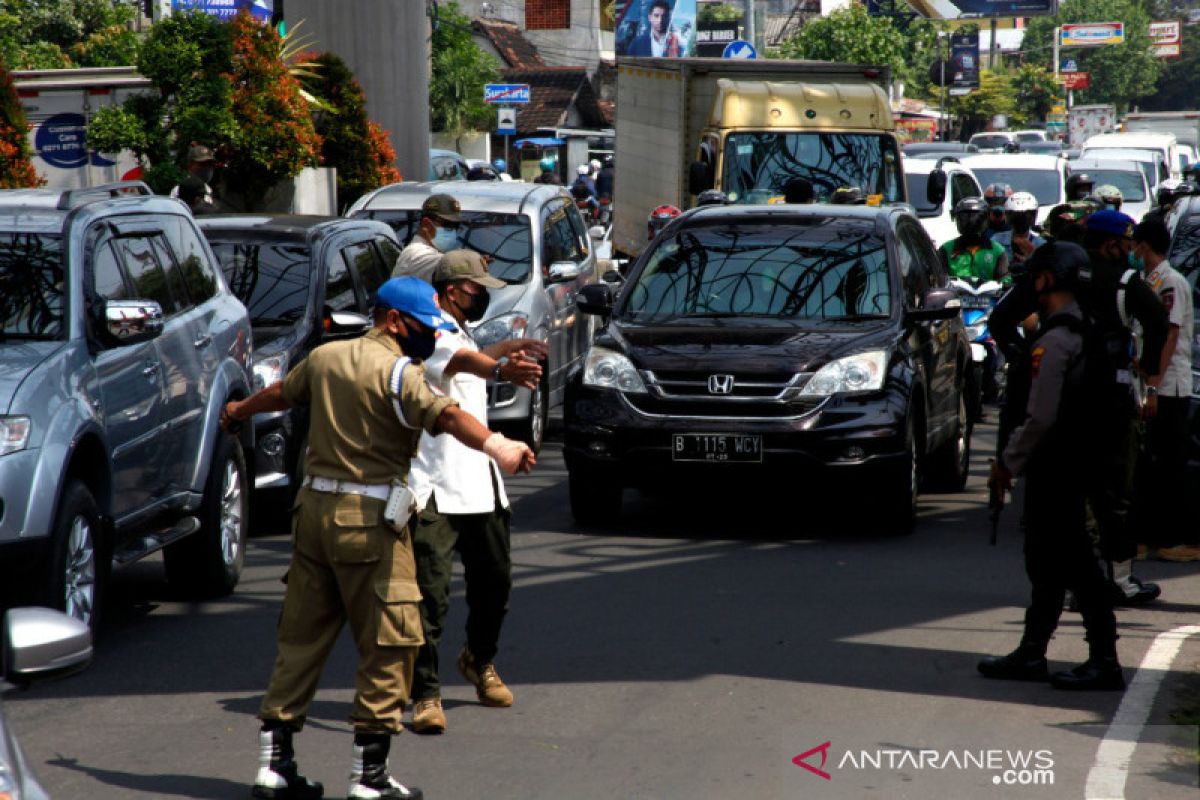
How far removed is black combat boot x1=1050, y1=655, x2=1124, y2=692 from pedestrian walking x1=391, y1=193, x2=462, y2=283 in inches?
118

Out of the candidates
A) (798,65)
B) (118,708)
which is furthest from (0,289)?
(798,65)

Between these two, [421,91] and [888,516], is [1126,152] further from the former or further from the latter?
[888,516]

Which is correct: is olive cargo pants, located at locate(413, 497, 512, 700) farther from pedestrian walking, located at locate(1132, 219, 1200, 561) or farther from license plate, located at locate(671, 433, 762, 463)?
pedestrian walking, located at locate(1132, 219, 1200, 561)

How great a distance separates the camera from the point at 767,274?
11258 mm

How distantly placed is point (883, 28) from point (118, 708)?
A: 201ft

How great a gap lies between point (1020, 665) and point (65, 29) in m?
39.7

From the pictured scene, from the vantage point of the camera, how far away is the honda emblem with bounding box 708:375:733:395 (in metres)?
10.3

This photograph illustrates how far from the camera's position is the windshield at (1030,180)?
2806 cm

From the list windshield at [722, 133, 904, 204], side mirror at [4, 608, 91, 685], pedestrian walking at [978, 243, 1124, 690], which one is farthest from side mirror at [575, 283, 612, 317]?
windshield at [722, 133, 904, 204]

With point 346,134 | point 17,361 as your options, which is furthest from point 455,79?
point 17,361

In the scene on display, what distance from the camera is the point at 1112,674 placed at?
23.9ft

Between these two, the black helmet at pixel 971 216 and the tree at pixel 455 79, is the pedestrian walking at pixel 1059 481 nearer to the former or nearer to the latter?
the black helmet at pixel 971 216

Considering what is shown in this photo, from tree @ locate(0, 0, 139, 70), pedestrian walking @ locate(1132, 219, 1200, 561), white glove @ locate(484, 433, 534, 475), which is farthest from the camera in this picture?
tree @ locate(0, 0, 139, 70)

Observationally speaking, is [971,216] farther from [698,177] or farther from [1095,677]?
[1095,677]
